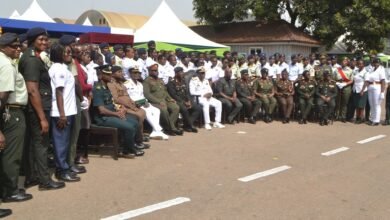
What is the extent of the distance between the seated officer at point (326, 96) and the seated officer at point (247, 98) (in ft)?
5.44

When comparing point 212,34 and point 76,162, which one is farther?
point 212,34

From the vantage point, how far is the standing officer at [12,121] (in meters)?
4.65

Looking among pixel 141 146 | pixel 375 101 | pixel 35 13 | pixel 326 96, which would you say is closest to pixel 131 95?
pixel 141 146

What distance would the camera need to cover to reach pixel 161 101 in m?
9.54

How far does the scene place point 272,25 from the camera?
29781mm

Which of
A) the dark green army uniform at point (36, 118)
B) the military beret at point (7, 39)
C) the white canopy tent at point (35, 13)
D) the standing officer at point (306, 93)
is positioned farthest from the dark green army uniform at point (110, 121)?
the white canopy tent at point (35, 13)

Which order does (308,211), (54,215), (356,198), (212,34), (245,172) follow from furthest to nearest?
1. (212,34)
2. (245,172)
3. (356,198)
4. (308,211)
5. (54,215)

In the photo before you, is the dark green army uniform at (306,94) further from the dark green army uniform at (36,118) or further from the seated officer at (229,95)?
the dark green army uniform at (36,118)

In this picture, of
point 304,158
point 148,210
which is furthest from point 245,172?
point 148,210

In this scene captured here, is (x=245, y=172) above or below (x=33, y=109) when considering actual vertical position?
below

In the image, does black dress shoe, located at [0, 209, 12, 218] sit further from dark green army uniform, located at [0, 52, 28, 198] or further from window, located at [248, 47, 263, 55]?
window, located at [248, 47, 263, 55]

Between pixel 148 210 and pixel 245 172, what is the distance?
214 centimetres

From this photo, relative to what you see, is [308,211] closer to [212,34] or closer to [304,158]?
[304,158]

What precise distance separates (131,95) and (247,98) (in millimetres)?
3973
